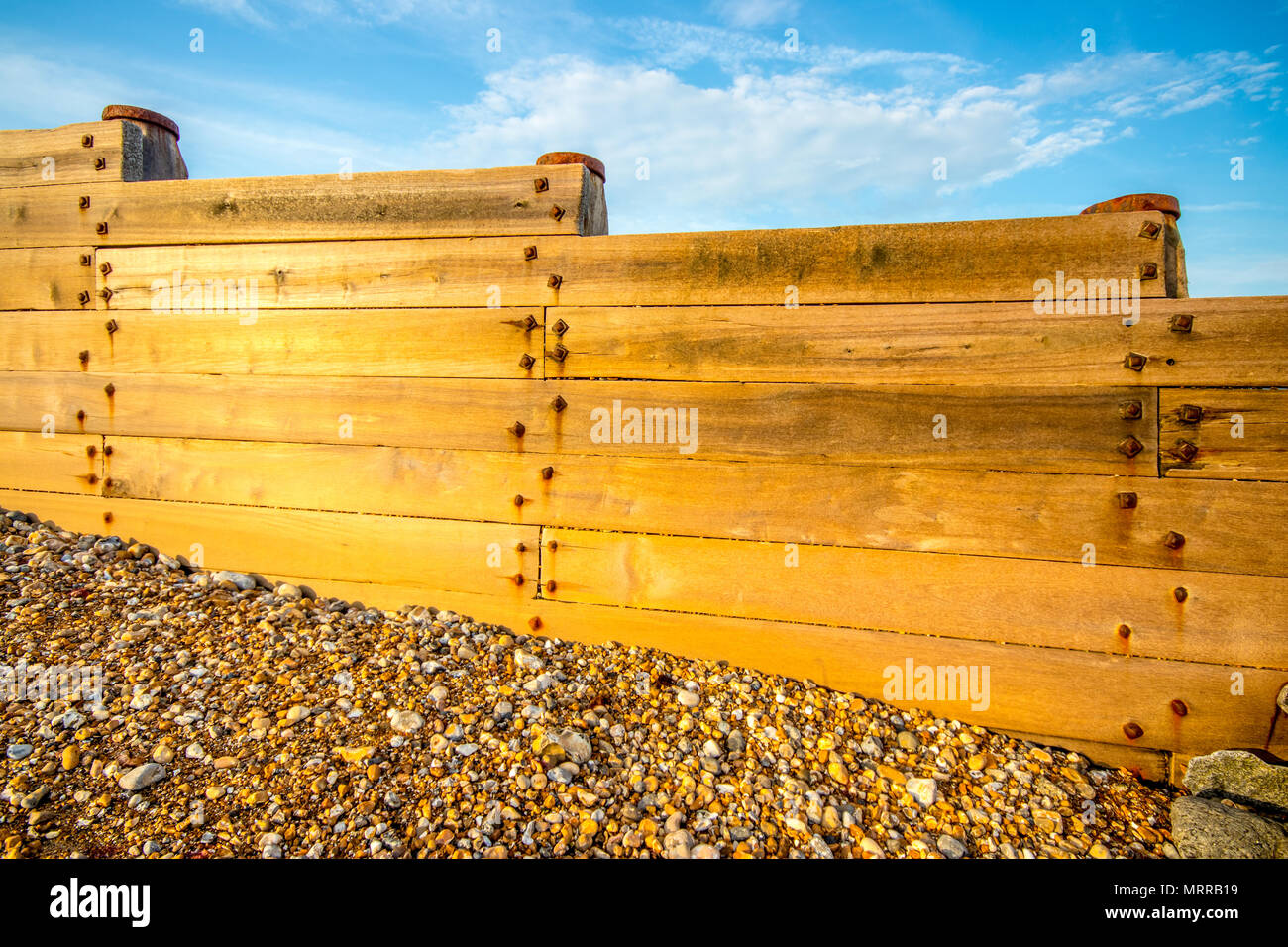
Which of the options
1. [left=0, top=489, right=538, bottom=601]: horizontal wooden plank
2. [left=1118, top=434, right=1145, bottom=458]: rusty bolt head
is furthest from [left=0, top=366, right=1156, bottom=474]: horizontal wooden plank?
[left=0, top=489, right=538, bottom=601]: horizontal wooden plank

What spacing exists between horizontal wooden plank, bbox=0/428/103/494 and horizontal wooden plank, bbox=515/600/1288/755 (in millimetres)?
4404

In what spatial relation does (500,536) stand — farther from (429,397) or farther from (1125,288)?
(1125,288)

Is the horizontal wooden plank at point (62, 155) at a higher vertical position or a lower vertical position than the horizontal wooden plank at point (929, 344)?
higher

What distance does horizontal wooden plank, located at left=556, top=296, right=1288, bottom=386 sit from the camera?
3.70 metres

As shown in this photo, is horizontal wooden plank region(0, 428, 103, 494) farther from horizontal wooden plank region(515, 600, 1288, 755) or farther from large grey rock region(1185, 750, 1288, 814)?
large grey rock region(1185, 750, 1288, 814)

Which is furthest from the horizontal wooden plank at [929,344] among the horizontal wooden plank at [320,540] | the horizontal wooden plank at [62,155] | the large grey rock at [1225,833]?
the horizontal wooden plank at [62,155]

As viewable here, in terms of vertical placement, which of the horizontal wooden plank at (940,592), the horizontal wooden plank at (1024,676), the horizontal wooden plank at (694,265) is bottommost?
the horizontal wooden plank at (1024,676)

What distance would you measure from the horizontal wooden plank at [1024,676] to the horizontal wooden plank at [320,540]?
821 mm

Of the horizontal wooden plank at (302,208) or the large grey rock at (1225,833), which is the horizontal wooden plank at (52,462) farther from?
the large grey rock at (1225,833)

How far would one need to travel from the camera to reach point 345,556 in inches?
197

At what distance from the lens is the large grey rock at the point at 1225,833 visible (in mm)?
3154

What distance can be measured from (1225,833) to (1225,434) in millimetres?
2019
